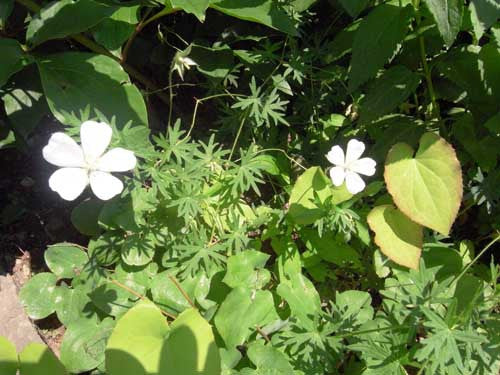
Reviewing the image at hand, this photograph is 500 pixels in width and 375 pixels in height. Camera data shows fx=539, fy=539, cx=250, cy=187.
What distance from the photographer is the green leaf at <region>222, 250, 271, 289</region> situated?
58.7 inches

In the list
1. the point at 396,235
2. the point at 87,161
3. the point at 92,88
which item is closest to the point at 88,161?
the point at 87,161

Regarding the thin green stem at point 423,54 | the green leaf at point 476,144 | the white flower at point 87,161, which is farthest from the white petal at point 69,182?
the green leaf at point 476,144

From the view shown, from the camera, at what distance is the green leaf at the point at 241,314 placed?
4.61ft

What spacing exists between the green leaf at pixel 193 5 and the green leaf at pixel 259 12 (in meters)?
0.09

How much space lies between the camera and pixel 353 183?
4.62ft

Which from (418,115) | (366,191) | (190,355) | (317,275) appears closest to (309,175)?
(366,191)

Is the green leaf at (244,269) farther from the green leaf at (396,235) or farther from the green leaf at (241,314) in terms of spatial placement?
the green leaf at (396,235)

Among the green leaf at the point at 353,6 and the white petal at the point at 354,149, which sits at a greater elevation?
the green leaf at the point at 353,6

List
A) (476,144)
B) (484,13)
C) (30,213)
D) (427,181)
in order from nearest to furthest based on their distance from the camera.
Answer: (484,13)
(427,181)
(476,144)
(30,213)

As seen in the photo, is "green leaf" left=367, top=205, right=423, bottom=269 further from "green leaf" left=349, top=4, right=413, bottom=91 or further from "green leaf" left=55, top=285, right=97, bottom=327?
"green leaf" left=55, top=285, right=97, bottom=327

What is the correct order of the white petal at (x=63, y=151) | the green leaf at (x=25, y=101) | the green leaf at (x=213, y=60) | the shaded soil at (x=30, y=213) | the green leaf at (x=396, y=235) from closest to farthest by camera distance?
the white petal at (x=63, y=151), the green leaf at (x=396, y=235), the green leaf at (x=25, y=101), the green leaf at (x=213, y=60), the shaded soil at (x=30, y=213)

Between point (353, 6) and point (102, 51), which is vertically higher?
point (353, 6)

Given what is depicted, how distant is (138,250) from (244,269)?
12.1 inches

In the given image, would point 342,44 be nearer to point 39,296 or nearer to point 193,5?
point 193,5
